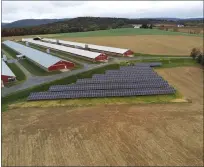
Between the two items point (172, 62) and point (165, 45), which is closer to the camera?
point (172, 62)

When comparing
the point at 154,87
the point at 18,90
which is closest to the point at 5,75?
the point at 18,90

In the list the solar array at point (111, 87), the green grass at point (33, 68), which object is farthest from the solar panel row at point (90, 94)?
the green grass at point (33, 68)

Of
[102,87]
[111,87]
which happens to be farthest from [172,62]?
[102,87]

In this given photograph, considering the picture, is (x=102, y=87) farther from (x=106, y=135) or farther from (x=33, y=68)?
(x=33, y=68)

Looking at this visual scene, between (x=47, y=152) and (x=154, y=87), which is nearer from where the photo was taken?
(x=47, y=152)

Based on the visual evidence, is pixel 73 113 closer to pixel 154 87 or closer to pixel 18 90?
pixel 18 90

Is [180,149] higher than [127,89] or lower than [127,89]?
lower

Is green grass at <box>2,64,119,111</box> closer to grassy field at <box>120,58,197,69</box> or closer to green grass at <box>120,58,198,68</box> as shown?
grassy field at <box>120,58,197,69</box>
